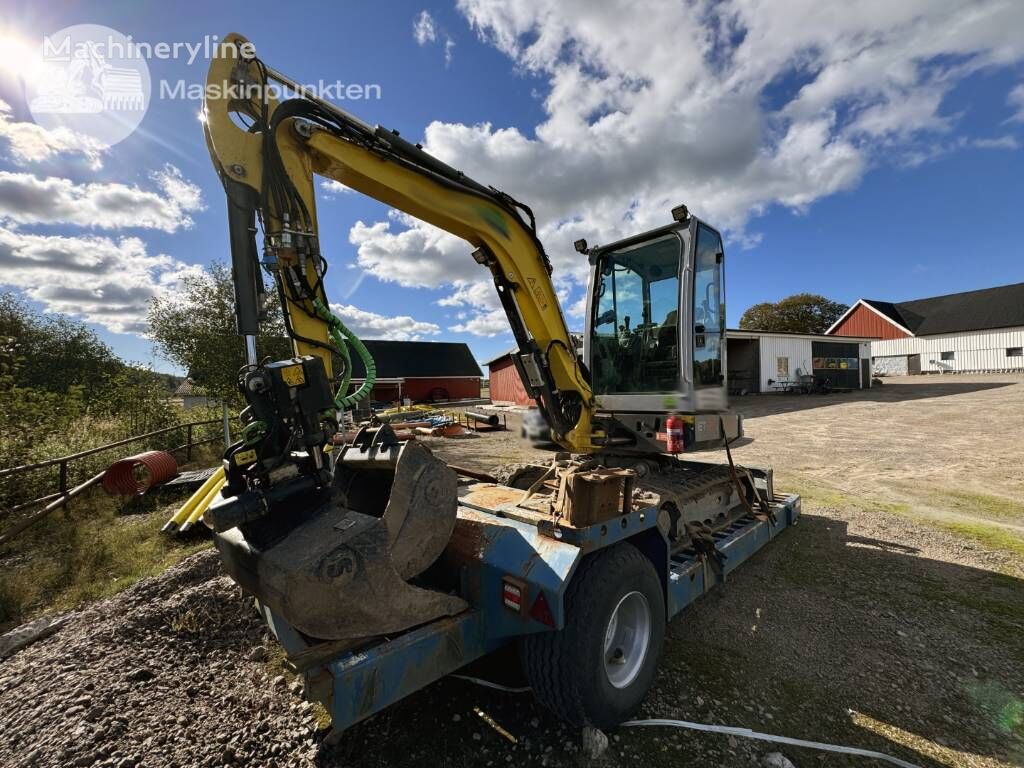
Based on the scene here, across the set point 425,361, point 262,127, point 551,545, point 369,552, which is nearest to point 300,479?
point 369,552

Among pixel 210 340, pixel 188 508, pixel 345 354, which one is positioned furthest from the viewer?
pixel 210 340

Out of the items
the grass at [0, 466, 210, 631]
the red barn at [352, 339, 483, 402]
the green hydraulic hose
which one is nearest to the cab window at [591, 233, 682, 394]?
the green hydraulic hose

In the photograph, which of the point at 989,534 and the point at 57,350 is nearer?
the point at 989,534

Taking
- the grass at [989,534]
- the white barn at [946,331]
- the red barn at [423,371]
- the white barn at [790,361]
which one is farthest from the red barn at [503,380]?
the white barn at [946,331]

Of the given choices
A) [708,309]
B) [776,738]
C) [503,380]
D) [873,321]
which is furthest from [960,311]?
[776,738]

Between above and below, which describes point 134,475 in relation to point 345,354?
below

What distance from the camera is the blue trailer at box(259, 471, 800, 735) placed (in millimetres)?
1969

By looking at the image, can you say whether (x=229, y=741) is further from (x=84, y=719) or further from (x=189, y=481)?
(x=189, y=481)

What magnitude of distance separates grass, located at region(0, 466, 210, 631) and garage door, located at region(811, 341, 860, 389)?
2900cm

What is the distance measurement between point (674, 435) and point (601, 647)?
209 cm

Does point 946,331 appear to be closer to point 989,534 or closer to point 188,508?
point 989,534

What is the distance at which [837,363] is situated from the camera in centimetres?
2658

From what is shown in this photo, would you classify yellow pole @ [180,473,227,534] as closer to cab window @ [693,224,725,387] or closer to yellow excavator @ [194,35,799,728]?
yellow excavator @ [194,35,799,728]

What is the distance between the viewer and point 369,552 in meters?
1.96
